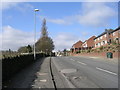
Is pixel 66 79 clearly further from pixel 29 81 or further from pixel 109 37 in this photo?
pixel 109 37

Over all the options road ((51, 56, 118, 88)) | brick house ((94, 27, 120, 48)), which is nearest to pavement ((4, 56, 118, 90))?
road ((51, 56, 118, 88))

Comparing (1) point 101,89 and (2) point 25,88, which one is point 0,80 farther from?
(1) point 101,89

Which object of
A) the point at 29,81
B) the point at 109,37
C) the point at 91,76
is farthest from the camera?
the point at 109,37

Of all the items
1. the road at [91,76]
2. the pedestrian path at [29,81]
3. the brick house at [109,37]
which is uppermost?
the brick house at [109,37]

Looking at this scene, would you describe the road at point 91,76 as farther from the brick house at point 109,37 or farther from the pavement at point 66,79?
the brick house at point 109,37

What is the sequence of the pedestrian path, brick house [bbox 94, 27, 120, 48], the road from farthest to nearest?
brick house [bbox 94, 27, 120, 48]
the pedestrian path
the road

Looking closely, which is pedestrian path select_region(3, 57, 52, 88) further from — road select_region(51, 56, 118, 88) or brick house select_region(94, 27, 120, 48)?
brick house select_region(94, 27, 120, 48)

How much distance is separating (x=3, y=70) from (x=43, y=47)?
2998 inches

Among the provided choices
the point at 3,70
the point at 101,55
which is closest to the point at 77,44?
the point at 101,55

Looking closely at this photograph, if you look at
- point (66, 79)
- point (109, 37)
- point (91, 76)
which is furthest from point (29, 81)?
point (109, 37)

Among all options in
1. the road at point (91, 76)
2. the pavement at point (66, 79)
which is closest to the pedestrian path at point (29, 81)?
the pavement at point (66, 79)

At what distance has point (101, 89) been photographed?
24.9ft

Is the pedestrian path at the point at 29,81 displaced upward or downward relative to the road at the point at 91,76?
downward

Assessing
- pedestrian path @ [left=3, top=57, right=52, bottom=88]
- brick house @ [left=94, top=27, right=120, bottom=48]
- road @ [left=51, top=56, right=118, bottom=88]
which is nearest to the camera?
road @ [left=51, top=56, right=118, bottom=88]
